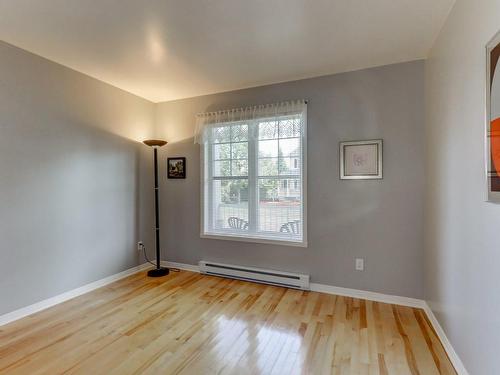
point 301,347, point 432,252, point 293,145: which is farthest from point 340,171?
point 301,347

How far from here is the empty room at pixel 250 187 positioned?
71.9 inches

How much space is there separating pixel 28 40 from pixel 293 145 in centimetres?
275

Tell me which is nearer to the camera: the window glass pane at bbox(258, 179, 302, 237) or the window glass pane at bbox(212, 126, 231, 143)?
the window glass pane at bbox(258, 179, 302, 237)

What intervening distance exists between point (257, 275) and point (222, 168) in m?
1.50

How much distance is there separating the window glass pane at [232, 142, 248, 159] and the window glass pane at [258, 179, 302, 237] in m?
0.42

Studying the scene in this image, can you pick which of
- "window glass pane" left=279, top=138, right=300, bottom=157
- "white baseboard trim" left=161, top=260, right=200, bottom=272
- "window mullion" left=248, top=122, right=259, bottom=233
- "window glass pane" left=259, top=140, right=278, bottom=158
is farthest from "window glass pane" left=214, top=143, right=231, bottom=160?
"white baseboard trim" left=161, top=260, right=200, bottom=272

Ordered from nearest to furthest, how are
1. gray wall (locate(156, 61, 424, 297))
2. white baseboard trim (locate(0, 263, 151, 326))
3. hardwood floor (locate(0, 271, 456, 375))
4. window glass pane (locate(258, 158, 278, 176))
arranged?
hardwood floor (locate(0, 271, 456, 375)), white baseboard trim (locate(0, 263, 151, 326)), gray wall (locate(156, 61, 424, 297)), window glass pane (locate(258, 158, 278, 176))

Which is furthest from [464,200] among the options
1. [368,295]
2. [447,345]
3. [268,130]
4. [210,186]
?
[210,186]

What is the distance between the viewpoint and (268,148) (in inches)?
133

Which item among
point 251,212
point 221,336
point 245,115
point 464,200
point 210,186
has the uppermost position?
point 245,115

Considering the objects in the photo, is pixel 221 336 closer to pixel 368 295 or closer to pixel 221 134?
pixel 368 295

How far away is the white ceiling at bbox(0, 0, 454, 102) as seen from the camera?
1.89 meters

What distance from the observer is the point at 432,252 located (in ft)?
7.89

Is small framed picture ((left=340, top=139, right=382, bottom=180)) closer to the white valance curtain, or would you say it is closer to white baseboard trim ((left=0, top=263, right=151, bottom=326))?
the white valance curtain
